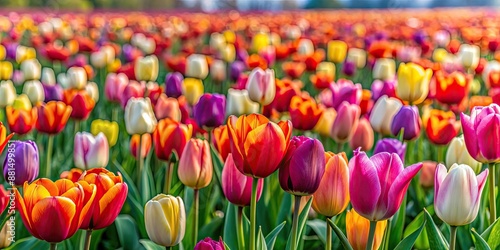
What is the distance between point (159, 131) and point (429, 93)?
1.69 metres

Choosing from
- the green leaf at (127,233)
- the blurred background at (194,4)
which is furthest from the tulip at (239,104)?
the blurred background at (194,4)

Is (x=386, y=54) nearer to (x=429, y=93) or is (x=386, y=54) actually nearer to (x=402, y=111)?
(x=429, y=93)

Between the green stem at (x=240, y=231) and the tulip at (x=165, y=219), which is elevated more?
the tulip at (x=165, y=219)

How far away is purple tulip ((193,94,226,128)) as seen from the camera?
8.70 ft

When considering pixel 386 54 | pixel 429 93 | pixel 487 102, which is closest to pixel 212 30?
pixel 386 54

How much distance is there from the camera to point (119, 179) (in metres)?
1.53

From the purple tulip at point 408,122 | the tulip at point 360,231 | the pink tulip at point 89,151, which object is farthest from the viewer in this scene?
the purple tulip at point 408,122

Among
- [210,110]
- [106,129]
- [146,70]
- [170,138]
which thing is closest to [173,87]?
[146,70]

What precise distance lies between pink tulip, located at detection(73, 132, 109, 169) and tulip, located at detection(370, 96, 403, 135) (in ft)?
3.66

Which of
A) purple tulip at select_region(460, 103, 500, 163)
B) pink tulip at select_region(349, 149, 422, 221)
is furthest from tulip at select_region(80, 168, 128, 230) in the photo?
purple tulip at select_region(460, 103, 500, 163)

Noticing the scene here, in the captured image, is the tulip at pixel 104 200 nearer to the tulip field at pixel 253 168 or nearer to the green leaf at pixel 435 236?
the tulip field at pixel 253 168

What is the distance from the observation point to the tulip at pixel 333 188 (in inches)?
62.0

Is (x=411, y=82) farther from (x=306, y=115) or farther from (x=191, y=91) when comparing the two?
(x=191, y=91)

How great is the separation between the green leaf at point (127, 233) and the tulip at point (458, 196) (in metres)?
1.10
